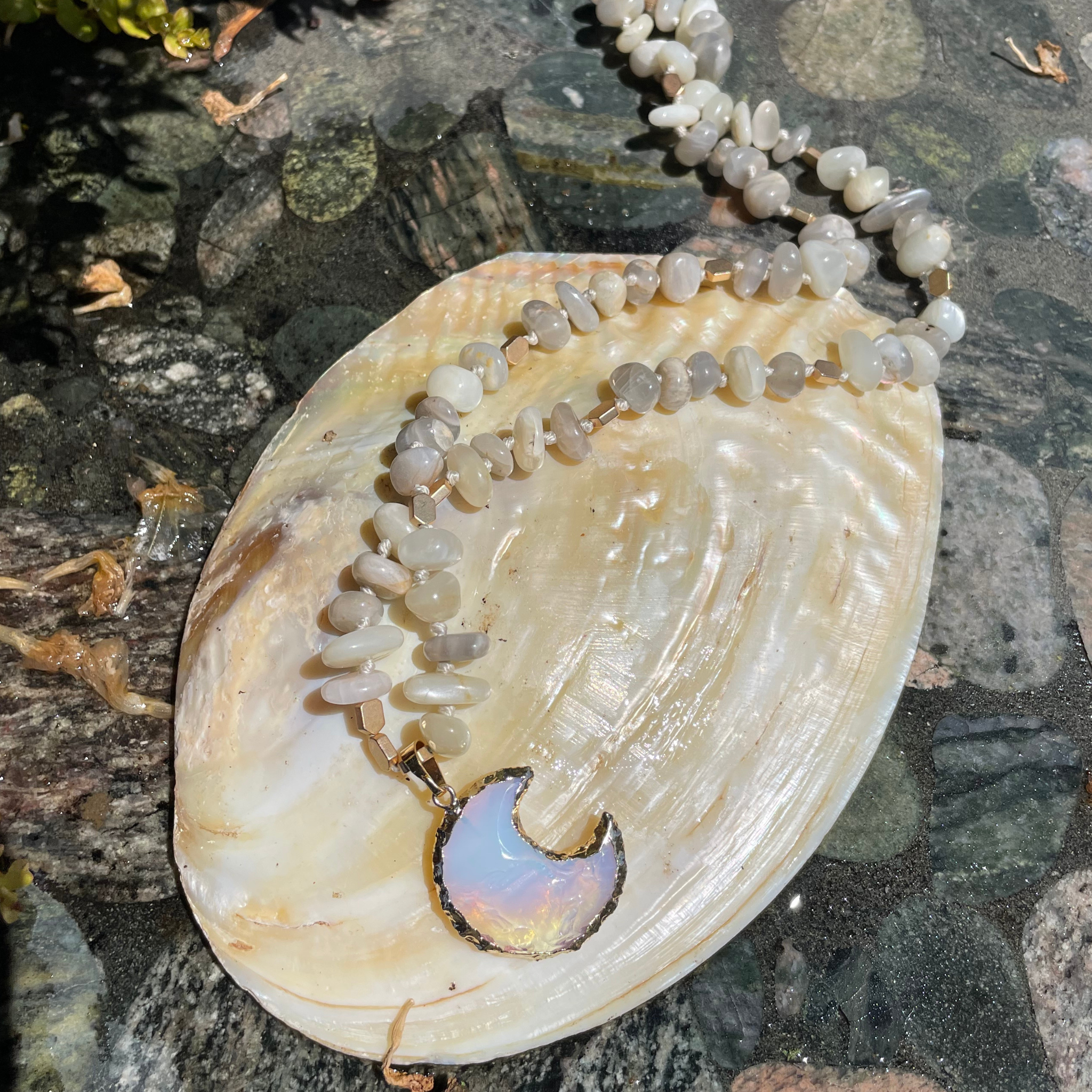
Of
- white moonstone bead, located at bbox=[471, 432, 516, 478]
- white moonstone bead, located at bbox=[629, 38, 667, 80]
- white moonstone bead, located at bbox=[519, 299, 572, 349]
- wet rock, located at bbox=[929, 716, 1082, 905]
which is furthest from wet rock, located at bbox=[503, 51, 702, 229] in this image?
wet rock, located at bbox=[929, 716, 1082, 905]

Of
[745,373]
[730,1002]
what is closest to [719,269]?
[745,373]

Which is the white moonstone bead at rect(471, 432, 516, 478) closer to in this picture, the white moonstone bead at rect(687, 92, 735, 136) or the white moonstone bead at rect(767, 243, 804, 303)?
the white moonstone bead at rect(767, 243, 804, 303)

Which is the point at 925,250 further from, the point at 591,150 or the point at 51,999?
the point at 51,999

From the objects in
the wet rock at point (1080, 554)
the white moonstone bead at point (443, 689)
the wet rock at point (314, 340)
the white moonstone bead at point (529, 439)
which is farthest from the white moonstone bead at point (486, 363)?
the wet rock at point (1080, 554)

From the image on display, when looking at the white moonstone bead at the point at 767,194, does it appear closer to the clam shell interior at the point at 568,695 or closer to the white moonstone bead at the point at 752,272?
the white moonstone bead at the point at 752,272

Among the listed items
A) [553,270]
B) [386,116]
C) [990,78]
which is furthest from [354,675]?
[990,78]

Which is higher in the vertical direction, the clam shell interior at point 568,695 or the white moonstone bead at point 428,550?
the white moonstone bead at point 428,550
